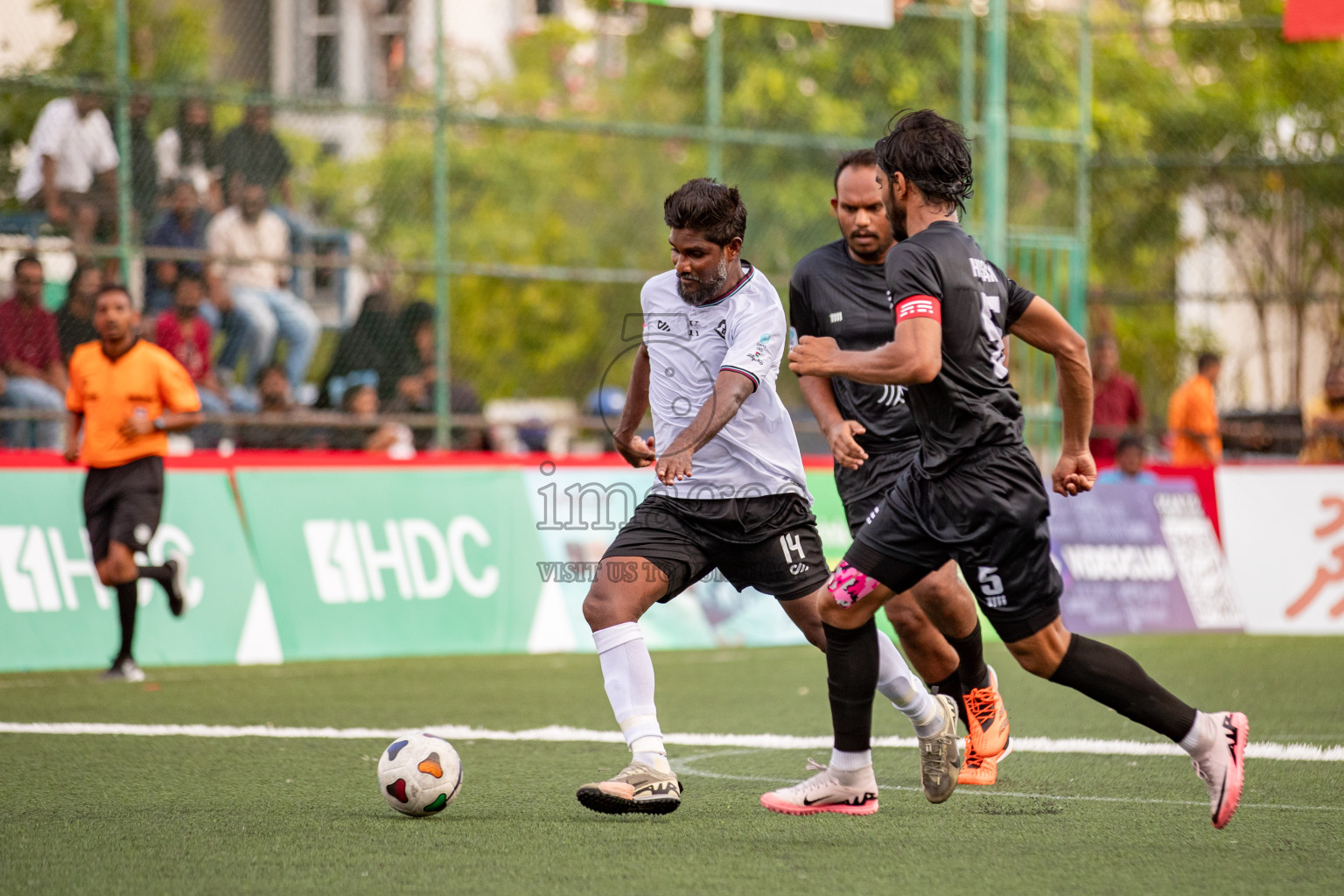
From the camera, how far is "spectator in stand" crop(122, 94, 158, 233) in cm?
1258

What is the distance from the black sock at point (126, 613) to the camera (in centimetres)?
1014

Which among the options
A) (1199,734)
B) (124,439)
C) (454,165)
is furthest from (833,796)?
(454,165)

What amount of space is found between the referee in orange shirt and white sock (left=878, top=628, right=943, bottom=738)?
226 inches

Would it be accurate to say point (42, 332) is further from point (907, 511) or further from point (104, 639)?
point (907, 511)

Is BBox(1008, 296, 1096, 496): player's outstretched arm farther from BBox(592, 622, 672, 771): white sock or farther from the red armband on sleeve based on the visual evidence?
BBox(592, 622, 672, 771): white sock

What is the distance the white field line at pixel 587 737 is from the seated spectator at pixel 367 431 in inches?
209

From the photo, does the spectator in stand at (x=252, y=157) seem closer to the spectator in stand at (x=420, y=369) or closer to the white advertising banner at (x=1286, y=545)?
the spectator in stand at (x=420, y=369)

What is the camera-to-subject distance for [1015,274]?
1631 cm

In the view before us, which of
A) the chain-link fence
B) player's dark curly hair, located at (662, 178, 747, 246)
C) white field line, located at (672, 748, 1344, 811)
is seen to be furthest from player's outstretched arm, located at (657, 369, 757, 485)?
the chain-link fence

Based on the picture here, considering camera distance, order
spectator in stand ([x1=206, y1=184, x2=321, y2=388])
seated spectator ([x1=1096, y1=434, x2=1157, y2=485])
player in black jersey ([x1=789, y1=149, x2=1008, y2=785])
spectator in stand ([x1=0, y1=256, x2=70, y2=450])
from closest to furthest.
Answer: player in black jersey ([x1=789, y1=149, x2=1008, y2=785]) → spectator in stand ([x1=0, y1=256, x2=70, y2=450]) → spectator in stand ([x1=206, y1=184, x2=321, y2=388]) → seated spectator ([x1=1096, y1=434, x2=1157, y2=485])

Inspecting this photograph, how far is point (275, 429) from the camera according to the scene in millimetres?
13023

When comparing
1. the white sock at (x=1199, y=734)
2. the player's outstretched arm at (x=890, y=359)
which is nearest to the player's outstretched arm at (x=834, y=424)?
the player's outstretched arm at (x=890, y=359)

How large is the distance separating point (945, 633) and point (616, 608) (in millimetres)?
1509

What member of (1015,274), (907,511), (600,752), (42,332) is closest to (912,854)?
(907,511)
